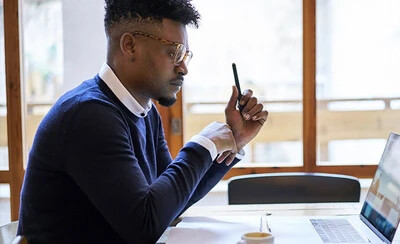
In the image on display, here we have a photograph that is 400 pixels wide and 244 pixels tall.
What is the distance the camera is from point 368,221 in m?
1.35

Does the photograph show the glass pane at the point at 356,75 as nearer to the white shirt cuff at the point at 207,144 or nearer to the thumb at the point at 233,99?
the thumb at the point at 233,99

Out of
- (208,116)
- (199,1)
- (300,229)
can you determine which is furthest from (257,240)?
(208,116)

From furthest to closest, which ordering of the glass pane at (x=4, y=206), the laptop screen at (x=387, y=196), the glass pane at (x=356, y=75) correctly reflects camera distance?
the glass pane at (x=4, y=206)
the glass pane at (x=356, y=75)
the laptop screen at (x=387, y=196)

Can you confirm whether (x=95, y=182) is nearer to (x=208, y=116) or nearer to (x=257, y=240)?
(x=257, y=240)

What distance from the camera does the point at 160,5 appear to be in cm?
135

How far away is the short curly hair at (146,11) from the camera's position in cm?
134

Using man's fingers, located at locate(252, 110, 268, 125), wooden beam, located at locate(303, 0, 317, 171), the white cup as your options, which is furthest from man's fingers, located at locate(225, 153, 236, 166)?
wooden beam, located at locate(303, 0, 317, 171)

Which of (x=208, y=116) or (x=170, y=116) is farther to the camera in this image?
(x=208, y=116)

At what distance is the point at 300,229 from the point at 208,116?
6.19 feet

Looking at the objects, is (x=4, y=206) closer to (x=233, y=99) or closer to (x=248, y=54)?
(x=248, y=54)

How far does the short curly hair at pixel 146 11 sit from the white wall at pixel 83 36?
1301 mm

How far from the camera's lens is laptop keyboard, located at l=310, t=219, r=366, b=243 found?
3.94 ft

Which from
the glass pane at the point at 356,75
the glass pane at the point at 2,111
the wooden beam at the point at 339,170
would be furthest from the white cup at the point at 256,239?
the glass pane at the point at 2,111

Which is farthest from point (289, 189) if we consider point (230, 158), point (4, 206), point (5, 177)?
point (4, 206)
